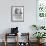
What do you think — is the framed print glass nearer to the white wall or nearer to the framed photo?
the white wall

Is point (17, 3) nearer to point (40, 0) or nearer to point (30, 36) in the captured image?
point (40, 0)

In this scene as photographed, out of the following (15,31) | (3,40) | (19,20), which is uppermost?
A: (19,20)

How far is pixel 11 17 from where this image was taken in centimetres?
656

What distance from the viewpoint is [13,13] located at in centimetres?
656

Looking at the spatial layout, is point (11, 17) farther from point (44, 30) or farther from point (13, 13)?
point (44, 30)

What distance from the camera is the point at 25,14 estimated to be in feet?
21.5

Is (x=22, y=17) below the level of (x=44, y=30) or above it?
above

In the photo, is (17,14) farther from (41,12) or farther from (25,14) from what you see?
(41,12)

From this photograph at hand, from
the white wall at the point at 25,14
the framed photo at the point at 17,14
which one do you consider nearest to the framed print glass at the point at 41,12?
the white wall at the point at 25,14

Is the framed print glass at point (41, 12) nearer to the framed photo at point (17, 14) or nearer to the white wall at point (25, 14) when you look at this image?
the white wall at point (25, 14)

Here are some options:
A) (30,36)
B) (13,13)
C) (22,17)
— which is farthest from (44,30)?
(13,13)

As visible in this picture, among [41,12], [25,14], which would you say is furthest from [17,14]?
[41,12]

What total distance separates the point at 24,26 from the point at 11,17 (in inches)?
27.3

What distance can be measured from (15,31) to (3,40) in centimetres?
75
